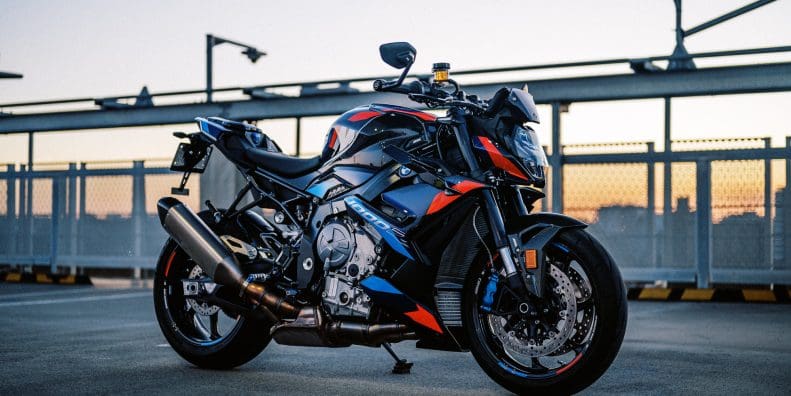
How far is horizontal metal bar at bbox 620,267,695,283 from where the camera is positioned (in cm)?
1308

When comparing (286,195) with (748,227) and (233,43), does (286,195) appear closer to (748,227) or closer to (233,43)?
(748,227)

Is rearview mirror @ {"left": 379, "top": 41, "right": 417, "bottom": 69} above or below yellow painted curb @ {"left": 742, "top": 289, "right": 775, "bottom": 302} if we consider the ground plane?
above

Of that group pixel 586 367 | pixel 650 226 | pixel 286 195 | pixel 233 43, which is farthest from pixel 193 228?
pixel 233 43

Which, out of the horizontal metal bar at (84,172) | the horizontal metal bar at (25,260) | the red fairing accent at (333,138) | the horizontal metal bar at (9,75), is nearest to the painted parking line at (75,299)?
the horizontal metal bar at (84,172)

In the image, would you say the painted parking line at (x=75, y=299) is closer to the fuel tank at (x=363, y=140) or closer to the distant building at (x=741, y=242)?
the fuel tank at (x=363, y=140)

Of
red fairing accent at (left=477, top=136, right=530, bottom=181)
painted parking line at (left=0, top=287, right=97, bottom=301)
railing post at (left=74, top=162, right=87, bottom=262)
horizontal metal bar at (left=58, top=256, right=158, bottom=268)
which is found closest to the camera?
red fairing accent at (left=477, top=136, right=530, bottom=181)

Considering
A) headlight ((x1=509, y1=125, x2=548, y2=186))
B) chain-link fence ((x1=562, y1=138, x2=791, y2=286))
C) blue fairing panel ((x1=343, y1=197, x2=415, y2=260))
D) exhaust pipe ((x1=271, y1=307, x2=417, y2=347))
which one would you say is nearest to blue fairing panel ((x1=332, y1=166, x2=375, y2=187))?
blue fairing panel ((x1=343, y1=197, x2=415, y2=260))

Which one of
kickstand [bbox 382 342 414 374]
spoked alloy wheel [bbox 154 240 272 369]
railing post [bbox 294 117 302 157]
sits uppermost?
railing post [bbox 294 117 302 157]

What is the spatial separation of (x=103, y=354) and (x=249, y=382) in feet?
5.03

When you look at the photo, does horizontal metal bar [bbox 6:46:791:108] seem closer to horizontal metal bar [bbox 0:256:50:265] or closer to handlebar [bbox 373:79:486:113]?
horizontal metal bar [bbox 0:256:50:265]

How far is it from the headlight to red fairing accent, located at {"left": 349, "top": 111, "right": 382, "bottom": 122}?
0.81 metres

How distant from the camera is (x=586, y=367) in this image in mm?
4480

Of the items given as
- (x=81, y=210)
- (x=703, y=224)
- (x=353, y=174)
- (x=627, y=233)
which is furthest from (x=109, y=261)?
(x=353, y=174)

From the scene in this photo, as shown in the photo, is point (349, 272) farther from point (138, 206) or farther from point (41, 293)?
point (138, 206)
